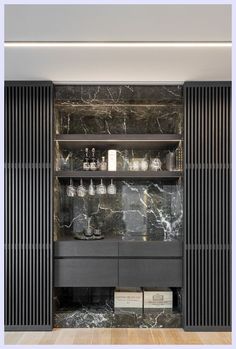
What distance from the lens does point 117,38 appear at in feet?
9.12

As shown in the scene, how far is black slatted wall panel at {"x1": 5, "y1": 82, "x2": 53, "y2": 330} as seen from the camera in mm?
3930

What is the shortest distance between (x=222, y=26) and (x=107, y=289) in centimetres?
317

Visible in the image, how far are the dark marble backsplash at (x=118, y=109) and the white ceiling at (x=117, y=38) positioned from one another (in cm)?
21

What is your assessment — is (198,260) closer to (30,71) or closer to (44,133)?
(44,133)

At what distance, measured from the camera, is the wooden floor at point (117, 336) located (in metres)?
3.62

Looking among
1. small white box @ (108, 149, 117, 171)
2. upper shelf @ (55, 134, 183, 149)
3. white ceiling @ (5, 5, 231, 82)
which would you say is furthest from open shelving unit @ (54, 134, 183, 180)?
white ceiling @ (5, 5, 231, 82)

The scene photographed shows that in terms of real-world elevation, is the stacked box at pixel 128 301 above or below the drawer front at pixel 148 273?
below

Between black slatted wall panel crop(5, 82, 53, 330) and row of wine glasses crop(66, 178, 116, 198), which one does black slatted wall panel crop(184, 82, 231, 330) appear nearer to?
row of wine glasses crop(66, 178, 116, 198)

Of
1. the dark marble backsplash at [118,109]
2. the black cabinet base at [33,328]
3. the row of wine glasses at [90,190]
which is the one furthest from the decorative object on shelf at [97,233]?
the dark marble backsplash at [118,109]

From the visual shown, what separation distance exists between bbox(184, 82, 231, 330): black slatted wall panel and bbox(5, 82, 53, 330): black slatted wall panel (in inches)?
59.0

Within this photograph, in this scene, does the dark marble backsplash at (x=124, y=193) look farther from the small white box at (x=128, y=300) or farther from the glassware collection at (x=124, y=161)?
the small white box at (x=128, y=300)

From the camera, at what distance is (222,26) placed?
2551 millimetres

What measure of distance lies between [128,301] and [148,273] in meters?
0.47

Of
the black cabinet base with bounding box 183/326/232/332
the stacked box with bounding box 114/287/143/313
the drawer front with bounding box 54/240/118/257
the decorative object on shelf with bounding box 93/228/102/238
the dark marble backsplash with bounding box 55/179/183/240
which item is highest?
the dark marble backsplash with bounding box 55/179/183/240
